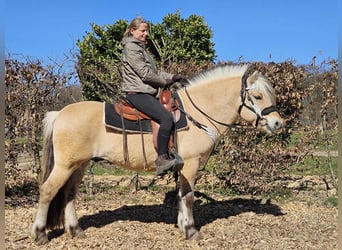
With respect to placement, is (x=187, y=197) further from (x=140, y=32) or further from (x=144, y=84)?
(x=140, y=32)

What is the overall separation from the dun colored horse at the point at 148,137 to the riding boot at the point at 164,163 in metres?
0.20

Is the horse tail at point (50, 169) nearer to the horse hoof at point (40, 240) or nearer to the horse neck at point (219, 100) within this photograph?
the horse hoof at point (40, 240)

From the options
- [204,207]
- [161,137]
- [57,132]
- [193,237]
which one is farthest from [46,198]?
[204,207]

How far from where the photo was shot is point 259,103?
496 cm

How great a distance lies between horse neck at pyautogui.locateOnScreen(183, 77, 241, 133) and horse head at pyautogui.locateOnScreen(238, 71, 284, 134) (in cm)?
11

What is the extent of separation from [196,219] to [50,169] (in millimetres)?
2409

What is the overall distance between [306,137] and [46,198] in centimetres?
504

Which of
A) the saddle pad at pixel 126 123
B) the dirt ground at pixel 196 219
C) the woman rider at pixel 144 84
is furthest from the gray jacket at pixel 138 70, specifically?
the dirt ground at pixel 196 219

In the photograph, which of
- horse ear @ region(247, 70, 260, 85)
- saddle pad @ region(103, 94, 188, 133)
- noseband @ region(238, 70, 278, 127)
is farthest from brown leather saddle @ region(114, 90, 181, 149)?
horse ear @ region(247, 70, 260, 85)

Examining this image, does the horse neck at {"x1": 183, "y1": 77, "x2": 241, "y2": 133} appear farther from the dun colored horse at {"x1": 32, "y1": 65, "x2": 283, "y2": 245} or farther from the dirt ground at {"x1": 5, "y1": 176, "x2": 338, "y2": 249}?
the dirt ground at {"x1": 5, "y1": 176, "x2": 338, "y2": 249}

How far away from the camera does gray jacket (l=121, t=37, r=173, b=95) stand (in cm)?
455

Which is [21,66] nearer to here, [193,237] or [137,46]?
[137,46]

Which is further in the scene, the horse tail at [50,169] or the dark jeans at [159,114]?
the horse tail at [50,169]

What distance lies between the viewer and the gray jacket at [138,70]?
4547 millimetres
